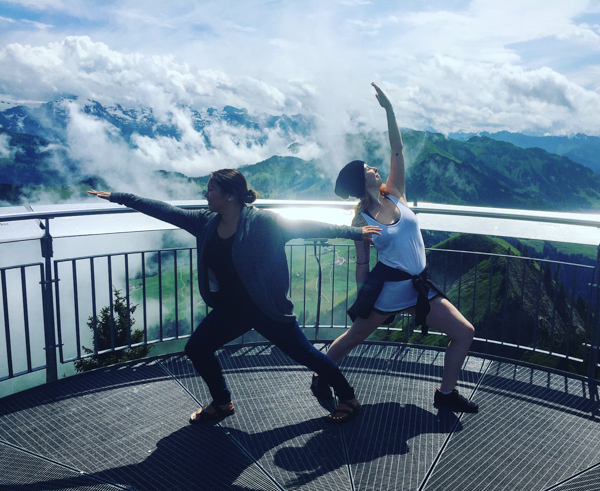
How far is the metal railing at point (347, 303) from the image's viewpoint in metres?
3.85

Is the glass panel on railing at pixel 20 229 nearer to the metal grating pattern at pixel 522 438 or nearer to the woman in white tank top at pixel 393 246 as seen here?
the woman in white tank top at pixel 393 246

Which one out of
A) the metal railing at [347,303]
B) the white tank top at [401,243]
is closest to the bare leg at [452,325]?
the white tank top at [401,243]

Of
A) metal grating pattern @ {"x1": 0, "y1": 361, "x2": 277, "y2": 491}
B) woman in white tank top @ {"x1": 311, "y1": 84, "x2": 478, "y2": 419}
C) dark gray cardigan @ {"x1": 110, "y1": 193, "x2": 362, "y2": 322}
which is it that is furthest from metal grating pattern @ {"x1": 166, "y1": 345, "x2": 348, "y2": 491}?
dark gray cardigan @ {"x1": 110, "y1": 193, "x2": 362, "y2": 322}

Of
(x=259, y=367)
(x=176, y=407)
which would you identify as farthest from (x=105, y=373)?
(x=259, y=367)

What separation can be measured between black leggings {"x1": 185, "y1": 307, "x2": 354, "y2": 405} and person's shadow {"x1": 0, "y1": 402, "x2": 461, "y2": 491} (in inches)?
13.8

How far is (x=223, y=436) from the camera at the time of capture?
3.12 meters

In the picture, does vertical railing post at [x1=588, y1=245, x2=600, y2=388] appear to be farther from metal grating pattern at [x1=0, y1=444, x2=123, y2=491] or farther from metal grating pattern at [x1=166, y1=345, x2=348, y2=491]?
metal grating pattern at [x1=0, y1=444, x2=123, y2=491]

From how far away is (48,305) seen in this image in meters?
3.88

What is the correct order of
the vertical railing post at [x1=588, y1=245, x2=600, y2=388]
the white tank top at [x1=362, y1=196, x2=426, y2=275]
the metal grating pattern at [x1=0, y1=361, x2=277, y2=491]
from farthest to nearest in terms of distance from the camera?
the vertical railing post at [x1=588, y1=245, x2=600, y2=388]
the white tank top at [x1=362, y1=196, x2=426, y2=275]
the metal grating pattern at [x1=0, y1=361, x2=277, y2=491]

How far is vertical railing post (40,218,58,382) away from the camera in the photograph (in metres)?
3.71

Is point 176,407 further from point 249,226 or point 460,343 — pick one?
point 460,343

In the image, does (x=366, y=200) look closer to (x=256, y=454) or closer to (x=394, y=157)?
(x=394, y=157)

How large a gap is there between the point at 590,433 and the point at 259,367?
2.38m

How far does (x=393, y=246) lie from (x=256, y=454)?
1.45 m
